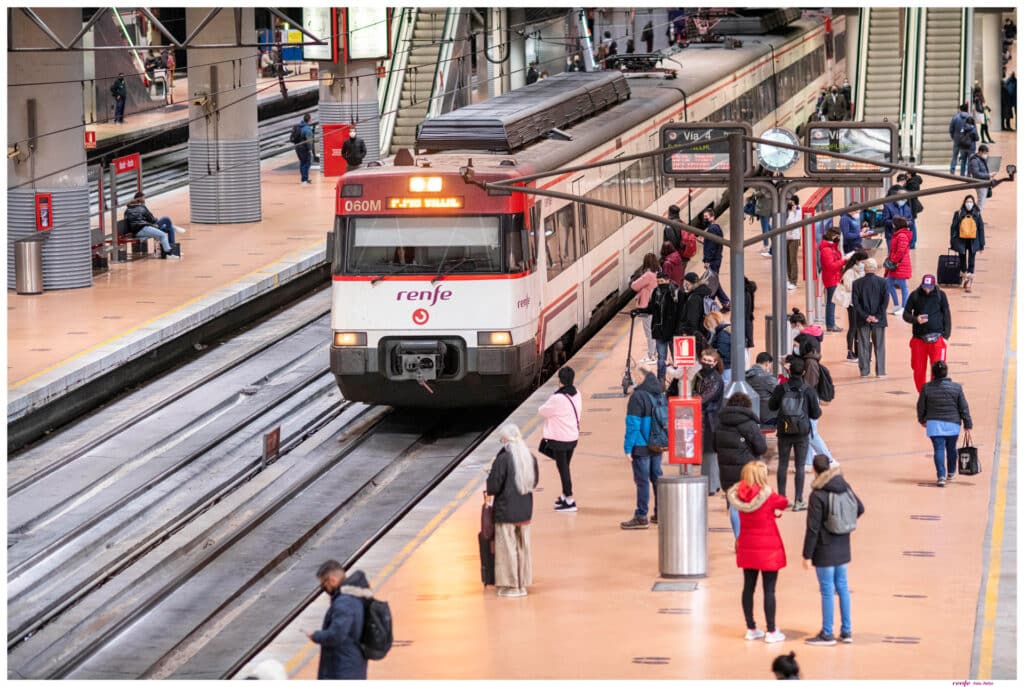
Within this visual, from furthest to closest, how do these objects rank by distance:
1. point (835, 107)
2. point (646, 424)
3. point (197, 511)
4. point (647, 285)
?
point (835, 107) < point (647, 285) < point (197, 511) < point (646, 424)

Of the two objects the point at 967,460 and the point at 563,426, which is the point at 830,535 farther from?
the point at 967,460

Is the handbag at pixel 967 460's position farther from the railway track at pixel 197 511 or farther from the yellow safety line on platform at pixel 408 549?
the railway track at pixel 197 511

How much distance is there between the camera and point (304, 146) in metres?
43.8

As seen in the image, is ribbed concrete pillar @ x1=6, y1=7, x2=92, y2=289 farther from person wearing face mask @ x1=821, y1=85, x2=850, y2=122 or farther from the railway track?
person wearing face mask @ x1=821, y1=85, x2=850, y2=122

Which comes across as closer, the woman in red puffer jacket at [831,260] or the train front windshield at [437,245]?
the train front windshield at [437,245]

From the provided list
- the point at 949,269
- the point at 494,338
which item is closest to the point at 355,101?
the point at 949,269

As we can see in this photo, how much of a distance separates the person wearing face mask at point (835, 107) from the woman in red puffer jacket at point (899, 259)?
14.4 meters

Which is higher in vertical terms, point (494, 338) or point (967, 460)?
point (494, 338)

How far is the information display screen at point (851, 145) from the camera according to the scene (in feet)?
66.0

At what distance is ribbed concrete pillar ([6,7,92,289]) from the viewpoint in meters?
29.5

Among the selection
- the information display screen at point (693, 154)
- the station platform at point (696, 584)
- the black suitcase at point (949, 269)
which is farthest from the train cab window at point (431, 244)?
the black suitcase at point (949, 269)

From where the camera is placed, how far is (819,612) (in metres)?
14.4

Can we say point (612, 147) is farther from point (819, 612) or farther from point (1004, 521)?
point (819, 612)

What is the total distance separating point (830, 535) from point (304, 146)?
3174 centimetres
